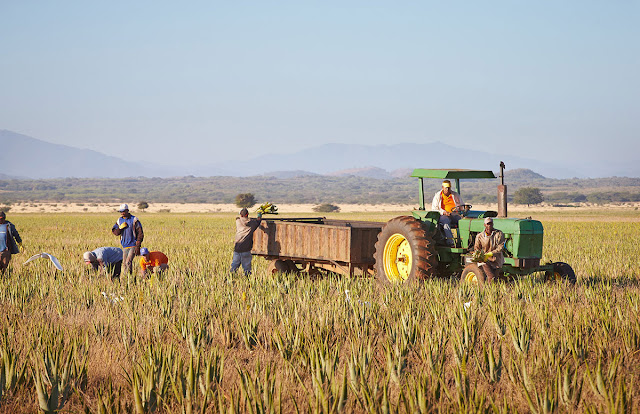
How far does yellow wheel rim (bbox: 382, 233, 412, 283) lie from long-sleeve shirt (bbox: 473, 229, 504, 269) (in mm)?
1303

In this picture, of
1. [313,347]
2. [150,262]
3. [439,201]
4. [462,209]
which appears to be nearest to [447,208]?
[439,201]

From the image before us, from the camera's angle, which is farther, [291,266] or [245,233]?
[291,266]

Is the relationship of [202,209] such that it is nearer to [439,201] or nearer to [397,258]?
[397,258]

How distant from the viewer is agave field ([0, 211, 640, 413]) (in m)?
5.05

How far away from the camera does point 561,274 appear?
1136 centimetres

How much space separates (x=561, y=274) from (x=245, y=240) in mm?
A: 5999

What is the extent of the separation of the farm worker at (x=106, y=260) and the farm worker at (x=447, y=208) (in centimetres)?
607

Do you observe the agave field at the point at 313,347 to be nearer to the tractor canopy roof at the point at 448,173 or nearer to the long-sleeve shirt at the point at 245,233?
the long-sleeve shirt at the point at 245,233

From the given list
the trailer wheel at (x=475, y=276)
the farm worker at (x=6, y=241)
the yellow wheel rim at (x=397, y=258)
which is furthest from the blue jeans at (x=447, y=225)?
the farm worker at (x=6, y=241)

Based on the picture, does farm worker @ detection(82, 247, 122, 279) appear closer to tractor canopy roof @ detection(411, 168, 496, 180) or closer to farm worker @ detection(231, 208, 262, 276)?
farm worker @ detection(231, 208, 262, 276)

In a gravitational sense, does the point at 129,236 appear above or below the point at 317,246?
above

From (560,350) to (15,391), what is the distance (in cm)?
496

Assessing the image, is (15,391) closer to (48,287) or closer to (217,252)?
(48,287)

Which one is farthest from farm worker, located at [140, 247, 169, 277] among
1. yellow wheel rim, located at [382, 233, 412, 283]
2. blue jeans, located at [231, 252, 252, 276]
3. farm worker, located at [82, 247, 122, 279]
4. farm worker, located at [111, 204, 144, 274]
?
yellow wheel rim, located at [382, 233, 412, 283]
